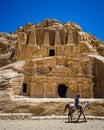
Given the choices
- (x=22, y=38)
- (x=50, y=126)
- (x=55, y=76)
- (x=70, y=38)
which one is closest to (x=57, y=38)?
(x=70, y=38)

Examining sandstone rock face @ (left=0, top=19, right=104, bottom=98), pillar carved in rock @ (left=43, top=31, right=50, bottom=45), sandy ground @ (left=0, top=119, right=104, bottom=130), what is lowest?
sandy ground @ (left=0, top=119, right=104, bottom=130)

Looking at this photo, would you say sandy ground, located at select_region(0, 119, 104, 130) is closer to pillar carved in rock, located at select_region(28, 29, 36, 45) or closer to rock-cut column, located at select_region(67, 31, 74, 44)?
pillar carved in rock, located at select_region(28, 29, 36, 45)

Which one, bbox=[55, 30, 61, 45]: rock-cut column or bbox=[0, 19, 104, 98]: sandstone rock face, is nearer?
bbox=[0, 19, 104, 98]: sandstone rock face

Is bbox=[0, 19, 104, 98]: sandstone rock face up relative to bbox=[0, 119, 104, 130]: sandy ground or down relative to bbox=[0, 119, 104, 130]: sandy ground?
up

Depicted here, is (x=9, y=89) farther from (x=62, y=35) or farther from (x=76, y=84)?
(x=62, y=35)

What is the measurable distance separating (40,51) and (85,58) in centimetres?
1227

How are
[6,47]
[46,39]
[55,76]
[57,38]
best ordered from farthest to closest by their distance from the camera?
[6,47], [57,38], [46,39], [55,76]

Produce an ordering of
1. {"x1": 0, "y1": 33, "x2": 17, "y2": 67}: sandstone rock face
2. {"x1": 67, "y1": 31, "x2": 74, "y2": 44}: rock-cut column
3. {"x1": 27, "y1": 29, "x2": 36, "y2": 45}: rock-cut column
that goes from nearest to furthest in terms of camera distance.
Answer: {"x1": 27, "y1": 29, "x2": 36, "y2": 45}: rock-cut column < {"x1": 67, "y1": 31, "x2": 74, "y2": 44}: rock-cut column < {"x1": 0, "y1": 33, "x2": 17, "y2": 67}: sandstone rock face

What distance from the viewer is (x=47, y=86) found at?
110 feet

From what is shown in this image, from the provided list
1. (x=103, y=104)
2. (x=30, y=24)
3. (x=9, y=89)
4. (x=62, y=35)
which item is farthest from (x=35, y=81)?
(x=30, y=24)

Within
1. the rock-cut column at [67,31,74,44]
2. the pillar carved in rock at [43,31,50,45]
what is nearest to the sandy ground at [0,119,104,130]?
the pillar carved in rock at [43,31,50,45]

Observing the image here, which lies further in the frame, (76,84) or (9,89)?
(76,84)

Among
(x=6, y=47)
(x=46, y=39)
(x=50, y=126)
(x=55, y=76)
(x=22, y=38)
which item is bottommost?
(x=50, y=126)

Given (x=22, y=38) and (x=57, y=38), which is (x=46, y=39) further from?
(x=22, y=38)
